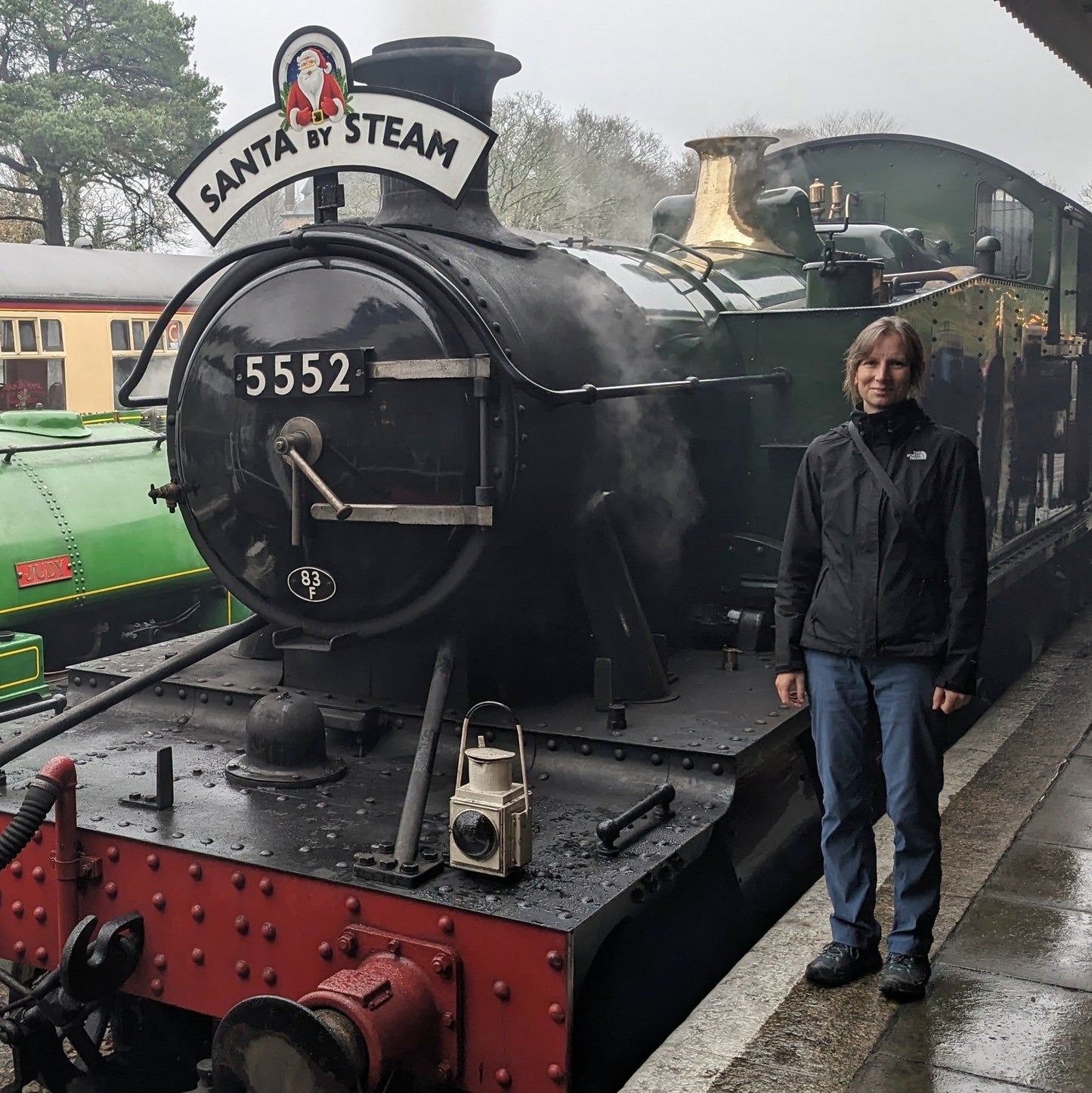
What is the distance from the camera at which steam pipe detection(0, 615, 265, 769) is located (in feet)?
10.4

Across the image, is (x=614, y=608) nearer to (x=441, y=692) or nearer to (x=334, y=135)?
(x=441, y=692)

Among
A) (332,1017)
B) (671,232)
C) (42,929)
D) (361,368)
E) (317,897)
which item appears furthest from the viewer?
(671,232)

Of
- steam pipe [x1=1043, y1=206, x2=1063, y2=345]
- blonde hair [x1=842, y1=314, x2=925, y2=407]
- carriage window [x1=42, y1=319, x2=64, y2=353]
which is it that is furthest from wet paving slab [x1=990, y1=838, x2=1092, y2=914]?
carriage window [x1=42, y1=319, x2=64, y2=353]

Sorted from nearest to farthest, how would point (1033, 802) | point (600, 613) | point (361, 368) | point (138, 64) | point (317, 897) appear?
point (317, 897)
point (361, 368)
point (600, 613)
point (1033, 802)
point (138, 64)

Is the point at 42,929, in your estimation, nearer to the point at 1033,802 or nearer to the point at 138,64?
the point at 1033,802

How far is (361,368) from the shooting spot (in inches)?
123

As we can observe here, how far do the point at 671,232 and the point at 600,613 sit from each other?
8.22 ft

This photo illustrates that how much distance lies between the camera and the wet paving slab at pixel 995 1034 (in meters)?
2.58

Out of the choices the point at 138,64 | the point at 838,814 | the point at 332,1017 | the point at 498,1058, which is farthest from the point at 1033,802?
the point at 138,64

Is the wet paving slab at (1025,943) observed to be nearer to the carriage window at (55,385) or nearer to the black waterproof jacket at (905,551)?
the black waterproof jacket at (905,551)

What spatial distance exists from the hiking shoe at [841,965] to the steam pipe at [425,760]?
3.24 ft

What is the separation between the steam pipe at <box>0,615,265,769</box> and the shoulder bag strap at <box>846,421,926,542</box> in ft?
5.87

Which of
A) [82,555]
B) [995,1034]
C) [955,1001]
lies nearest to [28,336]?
[82,555]

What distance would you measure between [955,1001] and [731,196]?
127 inches
